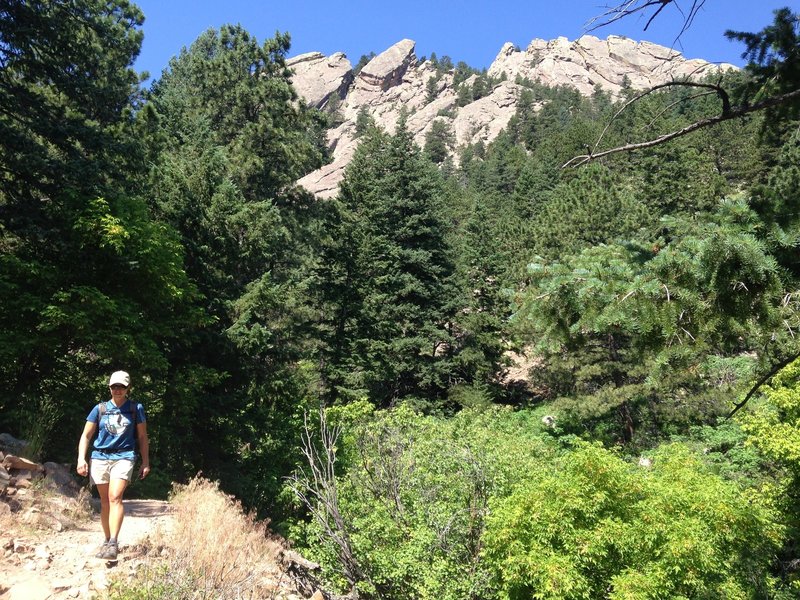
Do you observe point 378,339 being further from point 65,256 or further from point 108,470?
point 108,470

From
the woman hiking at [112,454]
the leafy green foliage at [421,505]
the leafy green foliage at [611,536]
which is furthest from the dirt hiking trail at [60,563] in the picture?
the leafy green foliage at [611,536]

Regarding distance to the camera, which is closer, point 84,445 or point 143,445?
point 84,445

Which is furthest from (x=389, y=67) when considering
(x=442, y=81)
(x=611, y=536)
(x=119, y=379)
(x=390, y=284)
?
(x=119, y=379)

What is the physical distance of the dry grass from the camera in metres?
4.16

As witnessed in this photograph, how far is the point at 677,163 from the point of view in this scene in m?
30.7

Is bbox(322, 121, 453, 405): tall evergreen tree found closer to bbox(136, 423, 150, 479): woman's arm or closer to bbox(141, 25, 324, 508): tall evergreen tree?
bbox(141, 25, 324, 508): tall evergreen tree

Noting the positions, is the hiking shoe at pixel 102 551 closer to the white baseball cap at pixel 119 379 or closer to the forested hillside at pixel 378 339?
the white baseball cap at pixel 119 379

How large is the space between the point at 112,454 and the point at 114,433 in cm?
21

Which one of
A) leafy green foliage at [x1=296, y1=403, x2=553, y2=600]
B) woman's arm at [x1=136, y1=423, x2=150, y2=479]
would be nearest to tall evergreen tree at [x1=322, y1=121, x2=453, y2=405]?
leafy green foliage at [x1=296, y1=403, x2=553, y2=600]

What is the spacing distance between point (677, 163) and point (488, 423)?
24100mm

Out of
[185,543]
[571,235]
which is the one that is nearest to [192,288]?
[185,543]

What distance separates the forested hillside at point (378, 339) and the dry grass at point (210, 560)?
51.1 inches

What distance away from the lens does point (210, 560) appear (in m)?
4.80

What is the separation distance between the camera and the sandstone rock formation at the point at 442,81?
99.6 metres
